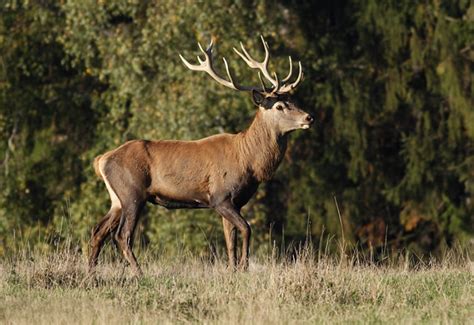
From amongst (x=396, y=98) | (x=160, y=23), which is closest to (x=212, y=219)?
(x=160, y=23)

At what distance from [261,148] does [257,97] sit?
562 mm

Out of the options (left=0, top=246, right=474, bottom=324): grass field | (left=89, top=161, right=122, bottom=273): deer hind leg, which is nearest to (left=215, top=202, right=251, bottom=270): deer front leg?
(left=0, top=246, right=474, bottom=324): grass field

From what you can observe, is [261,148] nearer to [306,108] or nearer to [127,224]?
[127,224]

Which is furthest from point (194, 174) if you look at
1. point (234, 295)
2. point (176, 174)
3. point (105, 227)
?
point (234, 295)

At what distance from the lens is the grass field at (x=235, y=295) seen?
9.70m

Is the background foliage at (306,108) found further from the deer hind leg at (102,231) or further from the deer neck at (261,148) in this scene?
the deer hind leg at (102,231)

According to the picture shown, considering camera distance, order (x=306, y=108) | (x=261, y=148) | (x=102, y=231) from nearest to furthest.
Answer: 1. (x=102, y=231)
2. (x=261, y=148)
3. (x=306, y=108)

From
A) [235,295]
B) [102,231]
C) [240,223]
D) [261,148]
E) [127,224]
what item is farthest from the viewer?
[261,148]

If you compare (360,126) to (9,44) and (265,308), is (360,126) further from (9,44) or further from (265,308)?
(265,308)

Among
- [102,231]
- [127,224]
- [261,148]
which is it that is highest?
[261,148]

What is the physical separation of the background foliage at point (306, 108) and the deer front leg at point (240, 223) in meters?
9.22

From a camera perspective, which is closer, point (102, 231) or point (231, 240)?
point (231, 240)

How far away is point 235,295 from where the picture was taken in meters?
10.3

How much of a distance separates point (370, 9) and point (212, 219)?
562cm
